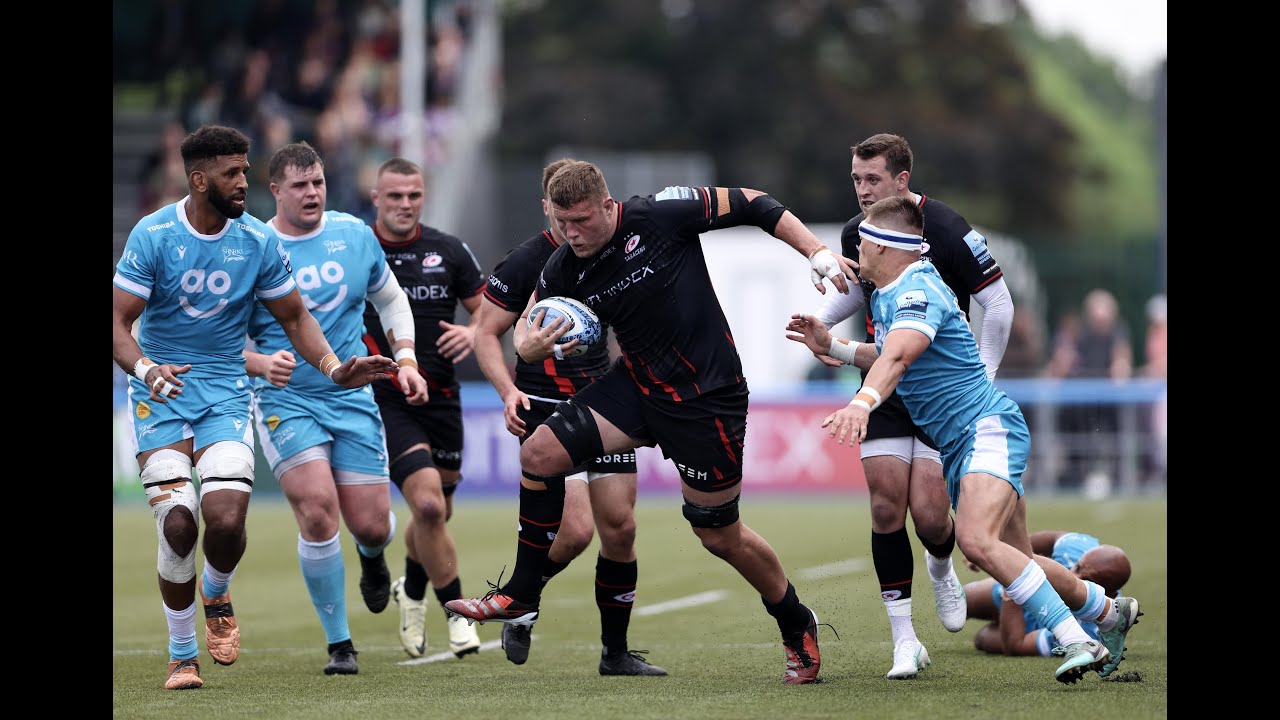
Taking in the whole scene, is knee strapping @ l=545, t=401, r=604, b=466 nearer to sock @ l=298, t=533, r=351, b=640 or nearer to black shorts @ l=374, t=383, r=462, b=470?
sock @ l=298, t=533, r=351, b=640

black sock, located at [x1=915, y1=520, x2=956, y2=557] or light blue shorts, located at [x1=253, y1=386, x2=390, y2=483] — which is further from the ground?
light blue shorts, located at [x1=253, y1=386, x2=390, y2=483]

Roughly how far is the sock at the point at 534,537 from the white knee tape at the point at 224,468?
4.22 feet

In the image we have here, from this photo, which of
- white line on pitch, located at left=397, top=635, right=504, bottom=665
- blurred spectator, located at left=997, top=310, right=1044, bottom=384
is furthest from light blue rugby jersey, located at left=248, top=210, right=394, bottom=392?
blurred spectator, located at left=997, top=310, right=1044, bottom=384

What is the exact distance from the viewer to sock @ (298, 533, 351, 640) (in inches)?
A: 353

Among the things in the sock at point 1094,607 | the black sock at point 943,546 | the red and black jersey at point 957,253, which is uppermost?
the red and black jersey at point 957,253

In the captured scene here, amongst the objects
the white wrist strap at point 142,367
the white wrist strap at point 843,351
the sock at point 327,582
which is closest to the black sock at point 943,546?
the white wrist strap at point 843,351

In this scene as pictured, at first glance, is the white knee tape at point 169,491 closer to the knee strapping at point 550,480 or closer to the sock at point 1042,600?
the knee strapping at point 550,480

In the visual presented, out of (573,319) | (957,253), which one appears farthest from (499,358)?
(957,253)

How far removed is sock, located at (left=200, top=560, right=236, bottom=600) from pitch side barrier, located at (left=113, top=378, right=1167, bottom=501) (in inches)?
512

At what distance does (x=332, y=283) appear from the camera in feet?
30.1

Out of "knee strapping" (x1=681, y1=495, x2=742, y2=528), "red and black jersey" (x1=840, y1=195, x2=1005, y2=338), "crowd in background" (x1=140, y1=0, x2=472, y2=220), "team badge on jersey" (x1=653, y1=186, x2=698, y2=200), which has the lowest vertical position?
"knee strapping" (x1=681, y1=495, x2=742, y2=528)

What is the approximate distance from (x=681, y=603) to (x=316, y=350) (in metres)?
4.37

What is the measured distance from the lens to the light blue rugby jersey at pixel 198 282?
8.07m

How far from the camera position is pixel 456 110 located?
29.7 metres
